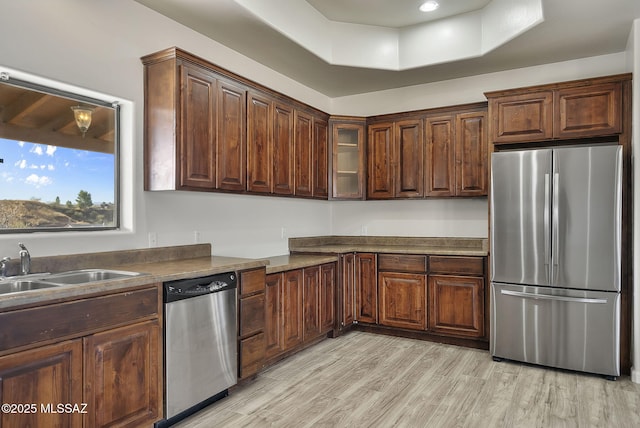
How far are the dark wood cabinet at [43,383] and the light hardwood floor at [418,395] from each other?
79 cm

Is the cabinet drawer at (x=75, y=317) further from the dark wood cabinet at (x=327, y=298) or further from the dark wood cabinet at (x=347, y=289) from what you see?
the dark wood cabinet at (x=347, y=289)

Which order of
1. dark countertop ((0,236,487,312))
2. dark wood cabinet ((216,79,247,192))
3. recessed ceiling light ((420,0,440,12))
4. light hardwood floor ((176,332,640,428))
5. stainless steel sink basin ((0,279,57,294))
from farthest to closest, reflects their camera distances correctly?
recessed ceiling light ((420,0,440,12)) → dark wood cabinet ((216,79,247,192)) → light hardwood floor ((176,332,640,428)) → stainless steel sink basin ((0,279,57,294)) → dark countertop ((0,236,487,312))

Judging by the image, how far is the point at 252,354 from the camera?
10.0ft

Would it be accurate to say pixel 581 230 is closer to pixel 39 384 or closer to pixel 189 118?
pixel 189 118

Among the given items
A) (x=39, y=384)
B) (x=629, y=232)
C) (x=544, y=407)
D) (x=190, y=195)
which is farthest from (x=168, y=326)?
(x=629, y=232)

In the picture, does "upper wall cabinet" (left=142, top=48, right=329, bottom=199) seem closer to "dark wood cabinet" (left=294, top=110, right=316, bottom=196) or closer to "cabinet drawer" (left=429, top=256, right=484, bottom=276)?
"dark wood cabinet" (left=294, top=110, right=316, bottom=196)

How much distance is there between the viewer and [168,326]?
240cm

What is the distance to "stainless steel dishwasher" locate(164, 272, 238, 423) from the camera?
7.96 feet

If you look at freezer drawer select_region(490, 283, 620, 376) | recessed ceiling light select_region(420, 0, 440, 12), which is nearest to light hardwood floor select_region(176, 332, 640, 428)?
freezer drawer select_region(490, 283, 620, 376)

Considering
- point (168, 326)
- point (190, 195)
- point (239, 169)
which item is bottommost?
point (168, 326)

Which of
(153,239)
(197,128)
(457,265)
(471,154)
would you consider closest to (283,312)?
(153,239)

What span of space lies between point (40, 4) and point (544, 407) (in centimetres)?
404

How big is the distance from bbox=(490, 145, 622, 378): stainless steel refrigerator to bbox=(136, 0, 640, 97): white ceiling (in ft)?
3.22

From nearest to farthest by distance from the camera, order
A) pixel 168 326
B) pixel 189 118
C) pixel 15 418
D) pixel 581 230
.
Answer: pixel 15 418 → pixel 168 326 → pixel 189 118 → pixel 581 230
